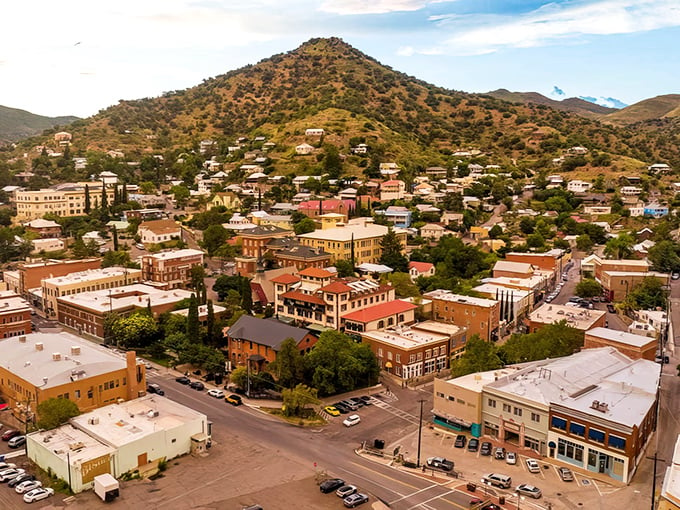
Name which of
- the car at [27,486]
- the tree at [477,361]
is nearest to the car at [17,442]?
the car at [27,486]

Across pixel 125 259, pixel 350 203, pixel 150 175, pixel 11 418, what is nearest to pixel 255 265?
pixel 125 259

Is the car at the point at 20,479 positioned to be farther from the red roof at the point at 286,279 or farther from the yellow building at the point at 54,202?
the yellow building at the point at 54,202

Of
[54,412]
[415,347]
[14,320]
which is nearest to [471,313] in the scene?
[415,347]

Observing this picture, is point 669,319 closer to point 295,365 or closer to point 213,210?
point 295,365

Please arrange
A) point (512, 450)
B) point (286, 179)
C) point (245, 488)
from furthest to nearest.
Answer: point (286, 179) < point (512, 450) < point (245, 488)

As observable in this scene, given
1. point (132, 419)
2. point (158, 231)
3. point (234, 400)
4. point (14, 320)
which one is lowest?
point (234, 400)

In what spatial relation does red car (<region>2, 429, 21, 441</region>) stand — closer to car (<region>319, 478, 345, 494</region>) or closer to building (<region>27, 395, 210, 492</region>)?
building (<region>27, 395, 210, 492</region>)

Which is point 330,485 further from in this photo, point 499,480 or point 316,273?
point 316,273
